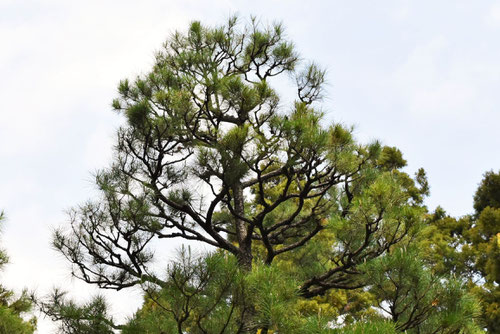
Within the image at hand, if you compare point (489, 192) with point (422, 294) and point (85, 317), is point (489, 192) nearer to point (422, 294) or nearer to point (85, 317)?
point (422, 294)

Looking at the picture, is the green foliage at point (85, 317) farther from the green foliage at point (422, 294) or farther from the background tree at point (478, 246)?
the background tree at point (478, 246)

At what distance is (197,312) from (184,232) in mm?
1483

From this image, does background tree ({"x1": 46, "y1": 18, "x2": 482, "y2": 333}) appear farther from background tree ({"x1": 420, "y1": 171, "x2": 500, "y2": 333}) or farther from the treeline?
background tree ({"x1": 420, "y1": 171, "x2": 500, "y2": 333})

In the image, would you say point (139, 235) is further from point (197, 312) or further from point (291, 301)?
point (291, 301)

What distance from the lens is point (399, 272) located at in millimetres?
3332

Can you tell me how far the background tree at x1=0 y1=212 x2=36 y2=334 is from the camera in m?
3.73

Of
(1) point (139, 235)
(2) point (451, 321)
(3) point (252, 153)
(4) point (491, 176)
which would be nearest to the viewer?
(2) point (451, 321)

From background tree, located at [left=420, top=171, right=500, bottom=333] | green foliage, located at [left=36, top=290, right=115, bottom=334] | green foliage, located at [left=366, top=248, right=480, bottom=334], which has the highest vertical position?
background tree, located at [left=420, top=171, right=500, bottom=333]

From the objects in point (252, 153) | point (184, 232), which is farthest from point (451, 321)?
point (184, 232)

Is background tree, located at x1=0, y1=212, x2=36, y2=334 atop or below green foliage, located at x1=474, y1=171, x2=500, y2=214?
below

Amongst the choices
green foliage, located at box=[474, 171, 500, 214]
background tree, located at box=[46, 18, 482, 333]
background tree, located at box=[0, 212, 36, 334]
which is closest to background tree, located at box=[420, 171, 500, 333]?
green foliage, located at box=[474, 171, 500, 214]

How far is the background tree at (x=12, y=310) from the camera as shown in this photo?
12.3 feet

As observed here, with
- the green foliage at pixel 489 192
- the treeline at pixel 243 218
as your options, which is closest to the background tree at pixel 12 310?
the treeline at pixel 243 218

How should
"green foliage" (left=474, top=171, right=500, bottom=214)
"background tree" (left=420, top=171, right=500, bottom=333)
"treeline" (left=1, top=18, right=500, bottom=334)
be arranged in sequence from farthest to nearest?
1. "green foliage" (left=474, top=171, right=500, bottom=214)
2. "background tree" (left=420, top=171, right=500, bottom=333)
3. "treeline" (left=1, top=18, right=500, bottom=334)
